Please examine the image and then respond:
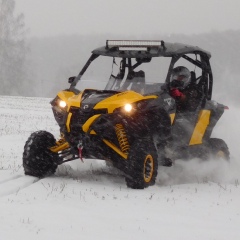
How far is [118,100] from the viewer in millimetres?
7734

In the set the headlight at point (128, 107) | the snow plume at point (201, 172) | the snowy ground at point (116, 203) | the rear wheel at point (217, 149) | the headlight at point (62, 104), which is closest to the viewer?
the snowy ground at point (116, 203)

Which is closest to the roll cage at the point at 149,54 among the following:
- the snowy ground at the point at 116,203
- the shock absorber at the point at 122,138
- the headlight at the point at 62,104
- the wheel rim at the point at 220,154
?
the headlight at the point at 62,104

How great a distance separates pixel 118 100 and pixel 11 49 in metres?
50.6

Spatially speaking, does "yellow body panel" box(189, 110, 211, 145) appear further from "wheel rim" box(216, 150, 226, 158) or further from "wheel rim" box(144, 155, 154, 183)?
"wheel rim" box(144, 155, 154, 183)

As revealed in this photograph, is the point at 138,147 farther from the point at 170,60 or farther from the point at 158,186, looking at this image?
the point at 170,60

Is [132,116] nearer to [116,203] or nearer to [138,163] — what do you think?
[138,163]

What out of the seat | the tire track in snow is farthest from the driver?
the tire track in snow

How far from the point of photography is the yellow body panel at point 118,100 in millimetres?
7660

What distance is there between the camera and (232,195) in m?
7.79

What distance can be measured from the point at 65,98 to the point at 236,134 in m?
4.71

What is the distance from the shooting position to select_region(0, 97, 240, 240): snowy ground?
536 centimetres

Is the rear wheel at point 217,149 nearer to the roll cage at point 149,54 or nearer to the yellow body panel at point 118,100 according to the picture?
the roll cage at point 149,54

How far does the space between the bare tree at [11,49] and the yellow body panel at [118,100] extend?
49.6 m

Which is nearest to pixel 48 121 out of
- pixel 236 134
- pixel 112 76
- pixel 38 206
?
pixel 236 134
